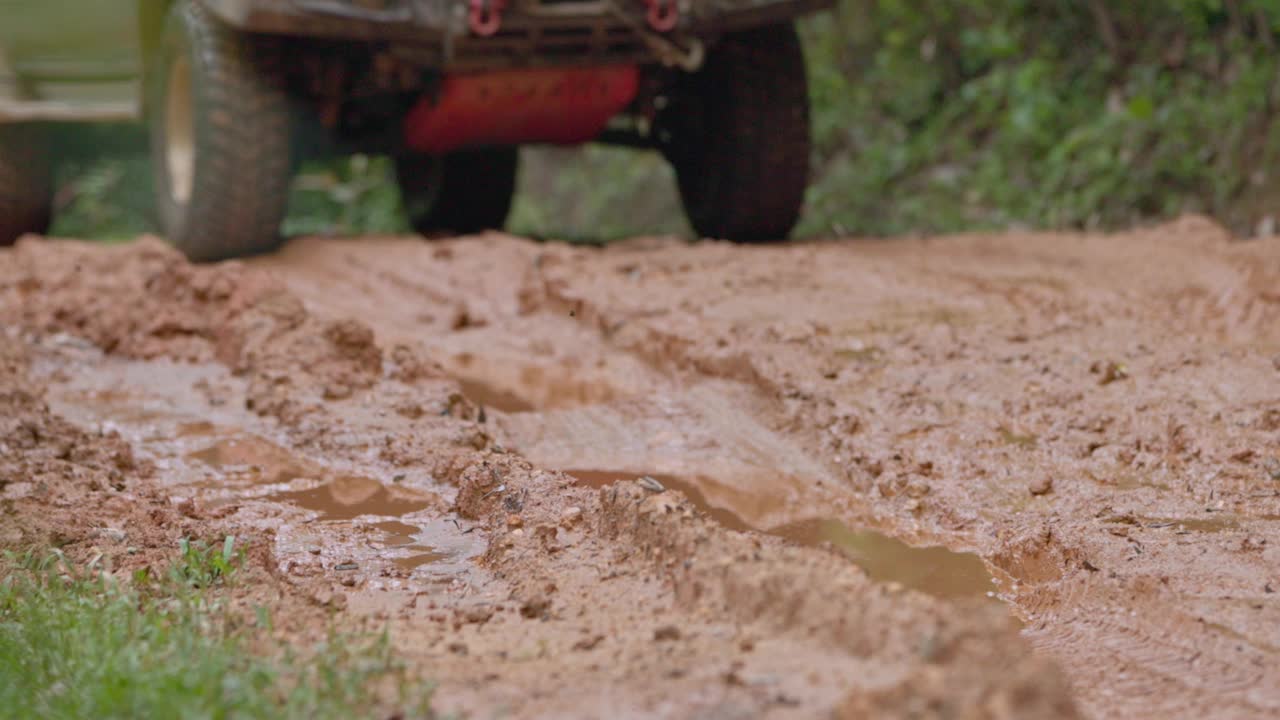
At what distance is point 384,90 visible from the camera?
562 cm

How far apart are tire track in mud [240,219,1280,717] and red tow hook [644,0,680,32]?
86 centimetres

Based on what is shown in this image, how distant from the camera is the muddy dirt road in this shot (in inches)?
74.4

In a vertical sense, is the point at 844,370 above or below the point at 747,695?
below

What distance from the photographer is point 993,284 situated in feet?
15.9

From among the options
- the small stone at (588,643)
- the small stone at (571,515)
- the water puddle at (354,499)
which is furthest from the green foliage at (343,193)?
the small stone at (588,643)

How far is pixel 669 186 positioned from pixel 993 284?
19.3 ft

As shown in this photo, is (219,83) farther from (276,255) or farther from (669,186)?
(669,186)

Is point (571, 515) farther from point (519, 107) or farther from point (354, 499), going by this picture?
point (519, 107)

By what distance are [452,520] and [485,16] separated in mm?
2695

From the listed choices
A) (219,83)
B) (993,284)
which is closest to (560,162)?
(219,83)

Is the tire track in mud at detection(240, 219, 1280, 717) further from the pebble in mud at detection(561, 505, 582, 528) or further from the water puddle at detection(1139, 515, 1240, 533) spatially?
the pebble in mud at detection(561, 505, 582, 528)

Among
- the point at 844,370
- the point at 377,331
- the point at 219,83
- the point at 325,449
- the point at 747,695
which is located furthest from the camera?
the point at 219,83

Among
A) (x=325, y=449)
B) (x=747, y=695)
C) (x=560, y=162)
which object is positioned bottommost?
(x=560, y=162)

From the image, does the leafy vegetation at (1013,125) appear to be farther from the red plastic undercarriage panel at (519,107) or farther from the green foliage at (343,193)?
the red plastic undercarriage panel at (519,107)
